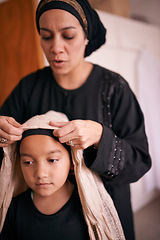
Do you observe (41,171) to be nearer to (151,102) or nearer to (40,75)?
(40,75)

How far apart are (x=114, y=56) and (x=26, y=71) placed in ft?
2.92

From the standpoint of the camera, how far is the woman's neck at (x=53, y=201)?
2.75 feet

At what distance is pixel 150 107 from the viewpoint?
2.27 m

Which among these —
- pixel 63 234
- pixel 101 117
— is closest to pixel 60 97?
pixel 101 117

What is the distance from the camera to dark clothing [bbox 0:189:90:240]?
0.79 metres

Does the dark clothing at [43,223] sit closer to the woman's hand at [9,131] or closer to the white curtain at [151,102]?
the woman's hand at [9,131]

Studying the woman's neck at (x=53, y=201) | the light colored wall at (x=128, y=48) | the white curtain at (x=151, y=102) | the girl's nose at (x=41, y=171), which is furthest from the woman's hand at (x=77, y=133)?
the white curtain at (x=151, y=102)

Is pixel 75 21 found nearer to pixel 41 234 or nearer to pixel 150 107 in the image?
pixel 41 234

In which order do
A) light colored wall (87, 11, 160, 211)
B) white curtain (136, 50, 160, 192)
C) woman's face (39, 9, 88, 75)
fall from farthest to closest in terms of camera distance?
white curtain (136, 50, 160, 192)
light colored wall (87, 11, 160, 211)
woman's face (39, 9, 88, 75)

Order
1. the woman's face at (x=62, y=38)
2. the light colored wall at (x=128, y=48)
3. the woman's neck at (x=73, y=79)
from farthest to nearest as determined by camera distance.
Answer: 1. the light colored wall at (x=128, y=48)
2. the woman's neck at (x=73, y=79)
3. the woman's face at (x=62, y=38)

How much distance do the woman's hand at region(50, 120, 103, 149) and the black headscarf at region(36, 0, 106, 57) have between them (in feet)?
1.38

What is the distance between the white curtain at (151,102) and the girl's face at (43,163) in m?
1.62

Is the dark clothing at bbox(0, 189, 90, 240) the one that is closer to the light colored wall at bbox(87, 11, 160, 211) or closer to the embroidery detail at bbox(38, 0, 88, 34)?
the embroidery detail at bbox(38, 0, 88, 34)

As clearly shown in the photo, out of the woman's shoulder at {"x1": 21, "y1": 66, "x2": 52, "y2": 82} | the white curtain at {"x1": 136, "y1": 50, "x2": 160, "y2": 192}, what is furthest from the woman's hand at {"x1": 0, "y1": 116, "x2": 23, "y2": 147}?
the white curtain at {"x1": 136, "y1": 50, "x2": 160, "y2": 192}
